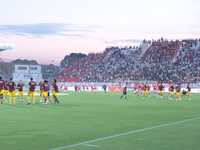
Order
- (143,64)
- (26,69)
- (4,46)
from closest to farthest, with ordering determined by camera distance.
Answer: (4,46)
(143,64)
(26,69)

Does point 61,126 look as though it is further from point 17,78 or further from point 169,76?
point 17,78

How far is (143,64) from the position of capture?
63.9 metres

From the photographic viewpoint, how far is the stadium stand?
56438 mm

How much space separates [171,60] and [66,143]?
5396cm

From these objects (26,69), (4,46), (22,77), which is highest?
(4,46)

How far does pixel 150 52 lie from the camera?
66625 millimetres

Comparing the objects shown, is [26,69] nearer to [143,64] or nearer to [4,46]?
[4,46]

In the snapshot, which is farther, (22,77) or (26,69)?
(26,69)

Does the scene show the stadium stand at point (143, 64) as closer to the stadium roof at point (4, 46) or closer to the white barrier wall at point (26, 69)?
the white barrier wall at point (26, 69)

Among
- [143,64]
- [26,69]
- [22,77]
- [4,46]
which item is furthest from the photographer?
[26,69]

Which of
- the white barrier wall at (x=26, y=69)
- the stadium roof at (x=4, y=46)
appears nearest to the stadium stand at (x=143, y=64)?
the white barrier wall at (x=26, y=69)

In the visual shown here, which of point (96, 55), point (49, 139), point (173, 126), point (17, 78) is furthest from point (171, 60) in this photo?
point (49, 139)

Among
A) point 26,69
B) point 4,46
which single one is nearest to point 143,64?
point 4,46

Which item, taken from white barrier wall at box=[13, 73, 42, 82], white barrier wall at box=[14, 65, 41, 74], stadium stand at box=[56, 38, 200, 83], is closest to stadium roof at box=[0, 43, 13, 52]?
stadium stand at box=[56, 38, 200, 83]
